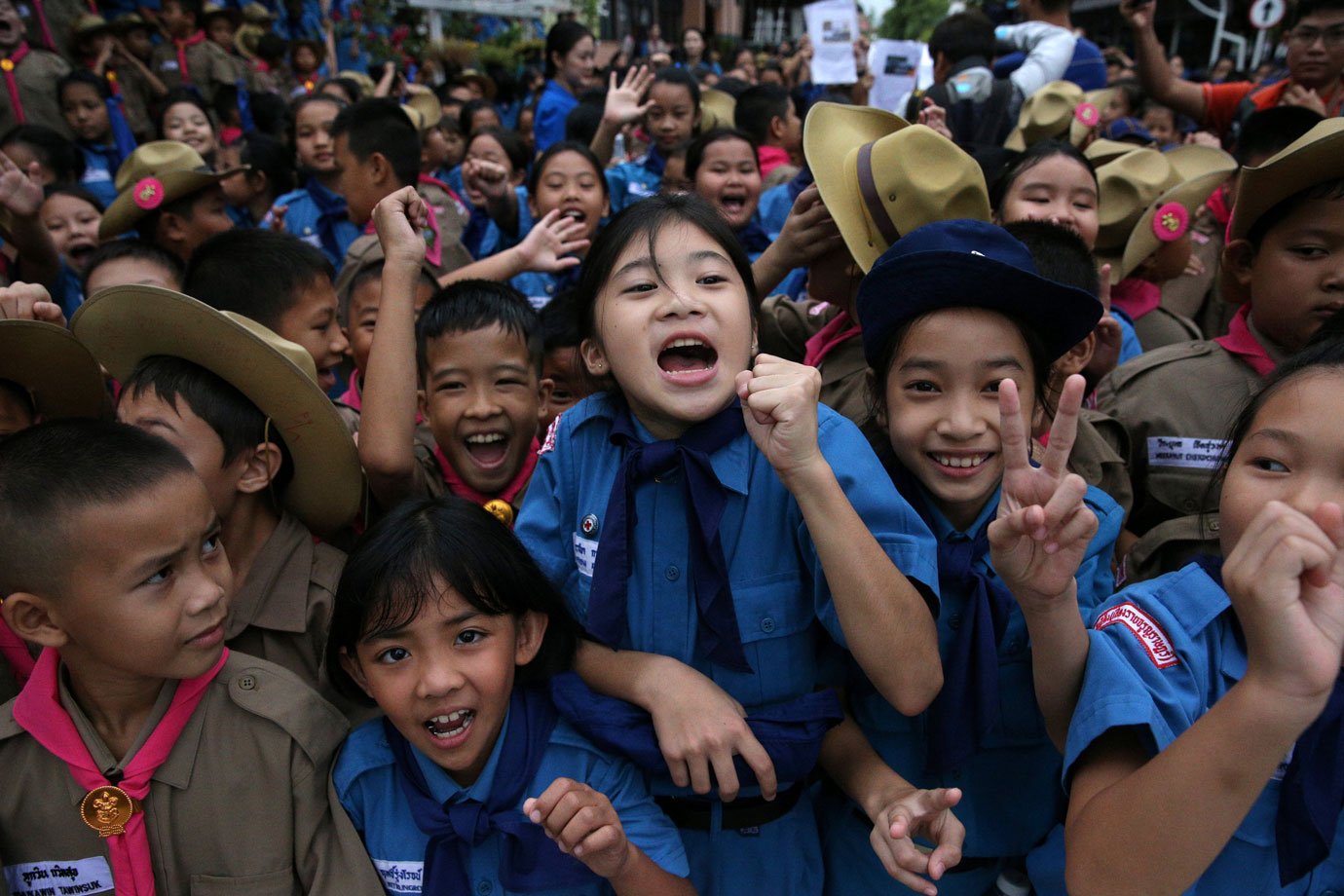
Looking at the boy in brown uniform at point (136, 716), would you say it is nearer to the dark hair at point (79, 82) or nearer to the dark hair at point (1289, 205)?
the dark hair at point (1289, 205)

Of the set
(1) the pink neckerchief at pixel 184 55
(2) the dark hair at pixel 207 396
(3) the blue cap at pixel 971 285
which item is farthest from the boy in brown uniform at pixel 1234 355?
(1) the pink neckerchief at pixel 184 55

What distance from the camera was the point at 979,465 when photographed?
1656 mm

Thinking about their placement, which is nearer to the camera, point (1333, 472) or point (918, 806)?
point (1333, 472)

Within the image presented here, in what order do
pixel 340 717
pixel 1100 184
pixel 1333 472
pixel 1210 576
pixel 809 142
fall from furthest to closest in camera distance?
1. pixel 1100 184
2. pixel 809 142
3. pixel 340 717
4. pixel 1210 576
5. pixel 1333 472

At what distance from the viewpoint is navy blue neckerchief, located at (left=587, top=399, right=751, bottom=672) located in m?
1.58

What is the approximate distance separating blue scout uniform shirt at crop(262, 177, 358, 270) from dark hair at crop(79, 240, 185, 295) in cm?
148

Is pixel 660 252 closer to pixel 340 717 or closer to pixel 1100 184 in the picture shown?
pixel 340 717

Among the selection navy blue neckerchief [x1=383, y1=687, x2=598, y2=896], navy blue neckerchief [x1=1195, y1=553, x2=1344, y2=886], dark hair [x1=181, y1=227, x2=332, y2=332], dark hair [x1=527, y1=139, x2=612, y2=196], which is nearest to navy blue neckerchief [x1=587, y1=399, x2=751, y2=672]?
navy blue neckerchief [x1=383, y1=687, x2=598, y2=896]

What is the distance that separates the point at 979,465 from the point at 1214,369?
3.37 ft

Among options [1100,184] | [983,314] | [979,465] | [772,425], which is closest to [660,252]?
[772,425]

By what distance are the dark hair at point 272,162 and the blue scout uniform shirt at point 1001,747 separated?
5.30 metres

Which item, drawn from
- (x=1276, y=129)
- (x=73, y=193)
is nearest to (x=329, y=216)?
(x=73, y=193)

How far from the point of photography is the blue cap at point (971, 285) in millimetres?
1572

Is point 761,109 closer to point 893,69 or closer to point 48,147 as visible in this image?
point 893,69
